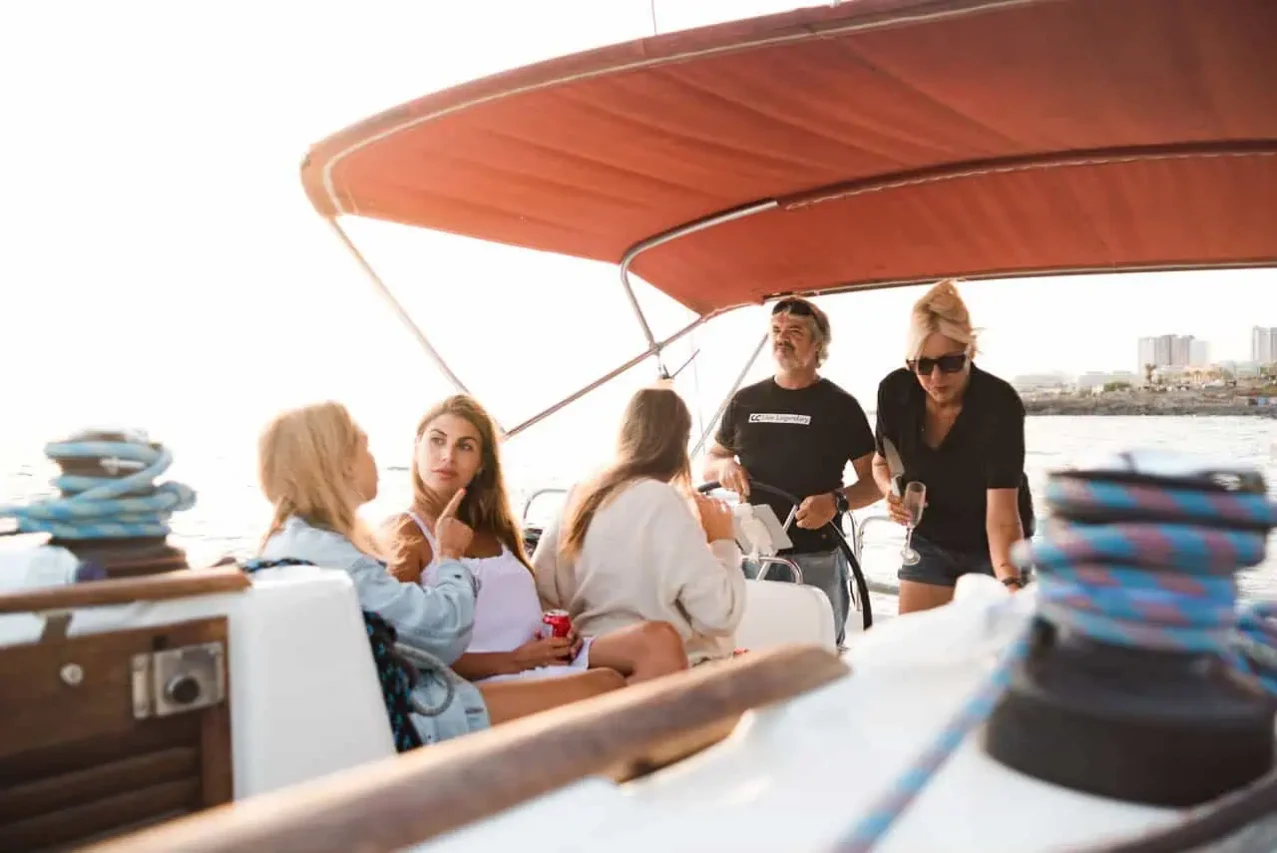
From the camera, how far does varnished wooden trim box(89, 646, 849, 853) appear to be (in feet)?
1.41

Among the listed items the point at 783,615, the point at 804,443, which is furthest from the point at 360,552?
the point at 804,443

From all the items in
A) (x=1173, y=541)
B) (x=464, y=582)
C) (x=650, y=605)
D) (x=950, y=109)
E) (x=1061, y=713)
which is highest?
(x=950, y=109)

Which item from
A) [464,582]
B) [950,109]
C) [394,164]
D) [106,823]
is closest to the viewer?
[106,823]

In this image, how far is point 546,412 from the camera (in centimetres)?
379

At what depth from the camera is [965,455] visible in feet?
8.63

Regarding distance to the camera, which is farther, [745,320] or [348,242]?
[745,320]

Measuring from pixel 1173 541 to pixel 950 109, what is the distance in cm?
195

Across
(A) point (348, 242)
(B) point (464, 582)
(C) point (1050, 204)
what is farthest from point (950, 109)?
(A) point (348, 242)

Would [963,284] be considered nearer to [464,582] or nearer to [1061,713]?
[464,582]

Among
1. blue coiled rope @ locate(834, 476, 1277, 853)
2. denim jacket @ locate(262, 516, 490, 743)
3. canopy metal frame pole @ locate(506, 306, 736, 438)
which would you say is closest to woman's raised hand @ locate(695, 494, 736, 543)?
denim jacket @ locate(262, 516, 490, 743)

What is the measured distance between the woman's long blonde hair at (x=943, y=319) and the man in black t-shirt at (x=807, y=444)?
755 millimetres

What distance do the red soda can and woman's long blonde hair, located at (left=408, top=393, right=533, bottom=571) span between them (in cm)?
17

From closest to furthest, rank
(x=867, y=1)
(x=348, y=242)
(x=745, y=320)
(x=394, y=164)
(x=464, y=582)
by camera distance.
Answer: (x=867, y=1)
(x=464, y=582)
(x=394, y=164)
(x=348, y=242)
(x=745, y=320)

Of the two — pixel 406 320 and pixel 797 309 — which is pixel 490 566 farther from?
pixel 797 309
